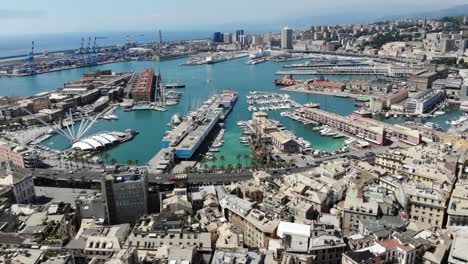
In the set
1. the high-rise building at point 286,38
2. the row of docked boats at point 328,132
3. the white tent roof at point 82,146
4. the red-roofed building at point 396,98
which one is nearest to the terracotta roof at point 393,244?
the row of docked boats at point 328,132

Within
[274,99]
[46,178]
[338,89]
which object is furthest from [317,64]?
[46,178]

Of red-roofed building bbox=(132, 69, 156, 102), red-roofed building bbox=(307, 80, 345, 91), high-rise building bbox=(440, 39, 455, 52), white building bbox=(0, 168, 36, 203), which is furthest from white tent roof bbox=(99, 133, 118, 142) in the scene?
high-rise building bbox=(440, 39, 455, 52)

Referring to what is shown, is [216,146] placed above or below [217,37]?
below

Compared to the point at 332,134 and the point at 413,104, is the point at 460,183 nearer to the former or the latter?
the point at 332,134

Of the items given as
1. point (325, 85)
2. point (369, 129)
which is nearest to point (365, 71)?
point (325, 85)

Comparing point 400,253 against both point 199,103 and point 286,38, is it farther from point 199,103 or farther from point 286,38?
point 286,38

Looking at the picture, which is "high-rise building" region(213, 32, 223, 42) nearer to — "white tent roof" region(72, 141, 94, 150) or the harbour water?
the harbour water

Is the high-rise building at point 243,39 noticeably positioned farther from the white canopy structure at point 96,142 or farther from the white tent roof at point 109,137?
the white canopy structure at point 96,142
